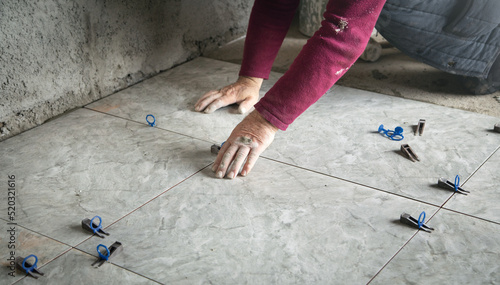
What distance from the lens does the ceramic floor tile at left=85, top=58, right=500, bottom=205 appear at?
1.79 meters

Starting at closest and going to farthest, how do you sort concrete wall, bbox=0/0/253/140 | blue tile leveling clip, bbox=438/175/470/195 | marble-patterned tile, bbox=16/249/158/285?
marble-patterned tile, bbox=16/249/158/285
blue tile leveling clip, bbox=438/175/470/195
concrete wall, bbox=0/0/253/140

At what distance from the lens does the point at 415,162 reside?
6.07ft

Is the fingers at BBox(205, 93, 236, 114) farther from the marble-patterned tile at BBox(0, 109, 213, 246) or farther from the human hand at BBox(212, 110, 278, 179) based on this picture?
the human hand at BBox(212, 110, 278, 179)

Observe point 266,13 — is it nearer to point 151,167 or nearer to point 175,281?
point 151,167

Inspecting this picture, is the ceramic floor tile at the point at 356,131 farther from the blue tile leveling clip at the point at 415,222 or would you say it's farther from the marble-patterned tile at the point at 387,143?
the blue tile leveling clip at the point at 415,222

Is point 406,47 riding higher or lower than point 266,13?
lower

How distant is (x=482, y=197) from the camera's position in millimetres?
1643

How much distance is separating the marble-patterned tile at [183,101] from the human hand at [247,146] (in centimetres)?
28

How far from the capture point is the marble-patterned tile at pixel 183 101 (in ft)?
6.97

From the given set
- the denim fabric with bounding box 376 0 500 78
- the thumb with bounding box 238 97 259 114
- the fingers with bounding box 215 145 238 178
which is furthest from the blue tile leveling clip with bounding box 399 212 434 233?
the denim fabric with bounding box 376 0 500 78

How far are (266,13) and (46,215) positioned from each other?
126 centimetres

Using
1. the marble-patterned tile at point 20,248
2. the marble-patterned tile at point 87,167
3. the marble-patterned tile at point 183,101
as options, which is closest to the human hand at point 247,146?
the marble-patterned tile at point 87,167

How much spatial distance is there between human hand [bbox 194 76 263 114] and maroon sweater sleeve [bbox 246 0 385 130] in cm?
53

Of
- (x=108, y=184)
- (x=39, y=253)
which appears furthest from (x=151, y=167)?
(x=39, y=253)
